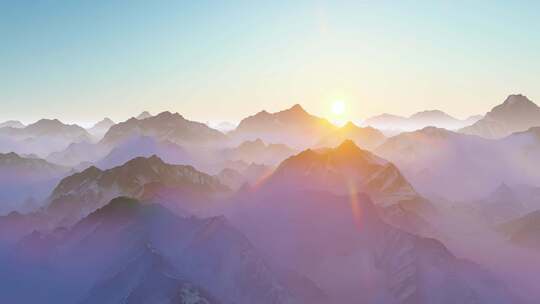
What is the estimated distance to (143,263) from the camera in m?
145

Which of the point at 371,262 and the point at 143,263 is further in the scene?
the point at 371,262

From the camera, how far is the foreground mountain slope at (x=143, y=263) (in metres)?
137

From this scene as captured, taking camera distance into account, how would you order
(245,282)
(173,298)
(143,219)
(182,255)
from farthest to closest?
(143,219), (182,255), (245,282), (173,298)

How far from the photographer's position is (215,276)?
158 meters

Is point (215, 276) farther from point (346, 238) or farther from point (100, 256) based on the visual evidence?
point (346, 238)

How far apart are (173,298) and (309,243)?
76.1 meters

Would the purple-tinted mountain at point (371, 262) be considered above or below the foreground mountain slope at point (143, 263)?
above

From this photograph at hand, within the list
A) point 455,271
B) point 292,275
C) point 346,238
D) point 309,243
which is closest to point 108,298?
point 292,275

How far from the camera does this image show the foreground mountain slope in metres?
137

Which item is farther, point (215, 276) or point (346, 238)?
point (346, 238)

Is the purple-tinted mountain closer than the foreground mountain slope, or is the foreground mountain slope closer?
the foreground mountain slope

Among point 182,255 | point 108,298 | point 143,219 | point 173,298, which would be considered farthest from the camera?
point 143,219

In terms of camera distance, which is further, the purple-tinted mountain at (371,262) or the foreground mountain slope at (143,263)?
the purple-tinted mountain at (371,262)

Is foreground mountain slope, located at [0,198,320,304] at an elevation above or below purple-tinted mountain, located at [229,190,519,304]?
below
